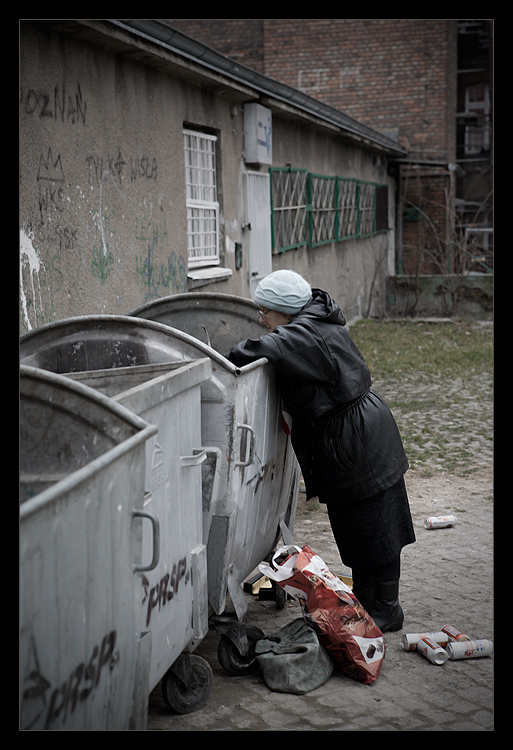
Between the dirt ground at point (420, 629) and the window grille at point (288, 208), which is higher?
the window grille at point (288, 208)

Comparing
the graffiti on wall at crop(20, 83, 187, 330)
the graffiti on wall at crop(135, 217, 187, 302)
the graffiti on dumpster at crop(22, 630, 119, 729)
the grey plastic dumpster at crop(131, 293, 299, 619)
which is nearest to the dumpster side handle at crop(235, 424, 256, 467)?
the grey plastic dumpster at crop(131, 293, 299, 619)

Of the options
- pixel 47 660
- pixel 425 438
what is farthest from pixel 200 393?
pixel 425 438

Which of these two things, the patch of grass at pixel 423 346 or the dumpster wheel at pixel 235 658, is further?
the patch of grass at pixel 423 346

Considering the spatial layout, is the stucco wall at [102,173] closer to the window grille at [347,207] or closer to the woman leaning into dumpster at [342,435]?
the woman leaning into dumpster at [342,435]

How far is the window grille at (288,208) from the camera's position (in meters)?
10.2

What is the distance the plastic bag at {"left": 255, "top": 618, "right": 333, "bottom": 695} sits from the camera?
317cm

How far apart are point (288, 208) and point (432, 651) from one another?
8.32 metres

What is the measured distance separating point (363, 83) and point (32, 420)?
60.3 ft

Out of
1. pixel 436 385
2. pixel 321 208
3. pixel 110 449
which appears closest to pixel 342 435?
pixel 110 449

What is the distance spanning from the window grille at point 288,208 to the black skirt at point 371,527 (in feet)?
22.5

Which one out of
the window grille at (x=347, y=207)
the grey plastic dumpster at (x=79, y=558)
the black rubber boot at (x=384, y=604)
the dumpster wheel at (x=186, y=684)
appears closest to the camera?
the grey plastic dumpster at (x=79, y=558)

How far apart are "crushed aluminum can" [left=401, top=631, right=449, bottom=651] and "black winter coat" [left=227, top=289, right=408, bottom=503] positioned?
688mm

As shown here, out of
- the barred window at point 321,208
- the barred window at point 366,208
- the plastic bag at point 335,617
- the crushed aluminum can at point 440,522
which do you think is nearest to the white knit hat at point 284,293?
the plastic bag at point 335,617

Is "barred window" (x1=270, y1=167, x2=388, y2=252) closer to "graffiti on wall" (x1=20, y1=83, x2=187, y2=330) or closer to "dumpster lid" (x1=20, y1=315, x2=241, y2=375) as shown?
"graffiti on wall" (x1=20, y1=83, x2=187, y2=330)
